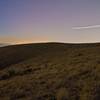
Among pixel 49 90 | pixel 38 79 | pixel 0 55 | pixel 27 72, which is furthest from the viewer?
pixel 0 55

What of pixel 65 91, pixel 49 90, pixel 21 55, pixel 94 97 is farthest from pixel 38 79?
pixel 21 55

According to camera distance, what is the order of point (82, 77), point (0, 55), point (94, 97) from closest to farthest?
point (94, 97) → point (82, 77) → point (0, 55)

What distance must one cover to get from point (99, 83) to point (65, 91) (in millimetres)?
2243

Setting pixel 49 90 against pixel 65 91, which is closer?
pixel 65 91

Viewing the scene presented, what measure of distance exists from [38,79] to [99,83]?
5394mm

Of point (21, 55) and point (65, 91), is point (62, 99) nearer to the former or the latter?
point (65, 91)

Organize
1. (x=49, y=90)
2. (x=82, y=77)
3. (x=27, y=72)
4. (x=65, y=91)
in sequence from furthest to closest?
1. (x=27, y=72)
2. (x=82, y=77)
3. (x=49, y=90)
4. (x=65, y=91)

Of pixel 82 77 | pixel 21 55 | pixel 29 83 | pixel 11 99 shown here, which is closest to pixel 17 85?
pixel 29 83

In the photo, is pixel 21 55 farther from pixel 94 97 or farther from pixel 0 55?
pixel 94 97

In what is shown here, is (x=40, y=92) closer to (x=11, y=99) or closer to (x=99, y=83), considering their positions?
(x=11, y=99)

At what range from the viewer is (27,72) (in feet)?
80.8

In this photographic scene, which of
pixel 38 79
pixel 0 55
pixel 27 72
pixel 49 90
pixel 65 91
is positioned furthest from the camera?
pixel 0 55

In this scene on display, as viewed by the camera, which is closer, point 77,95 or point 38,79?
point 77,95

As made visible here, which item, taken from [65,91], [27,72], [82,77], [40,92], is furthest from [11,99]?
[27,72]
